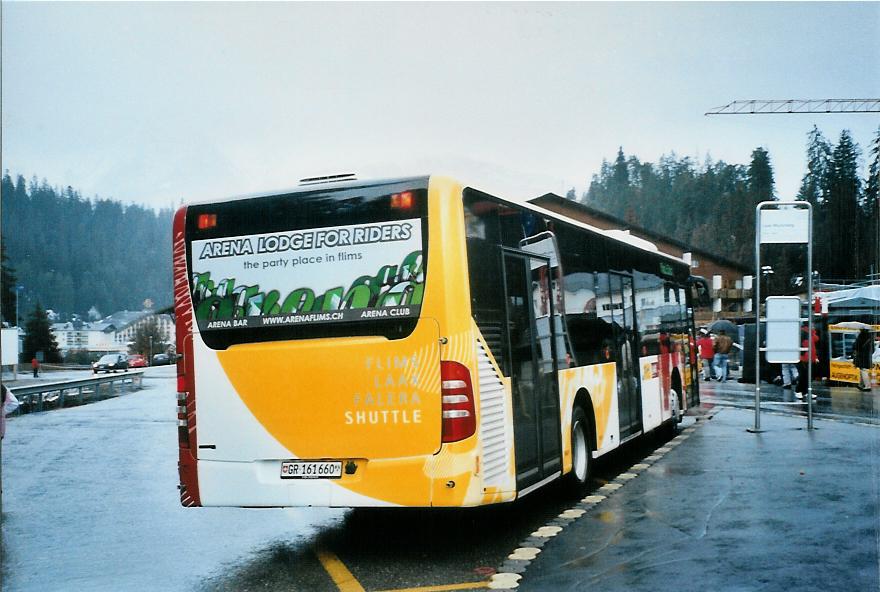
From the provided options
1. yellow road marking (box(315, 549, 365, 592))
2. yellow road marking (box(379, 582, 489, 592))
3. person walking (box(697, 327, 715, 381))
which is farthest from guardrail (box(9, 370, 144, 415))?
person walking (box(697, 327, 715, 381))

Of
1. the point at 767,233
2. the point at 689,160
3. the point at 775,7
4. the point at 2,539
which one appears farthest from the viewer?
the point at 689,160

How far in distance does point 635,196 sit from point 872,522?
78832 mm

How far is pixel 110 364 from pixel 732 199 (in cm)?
4981

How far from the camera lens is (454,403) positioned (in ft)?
21.1

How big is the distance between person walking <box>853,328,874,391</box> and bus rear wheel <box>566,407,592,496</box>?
56.8 ft

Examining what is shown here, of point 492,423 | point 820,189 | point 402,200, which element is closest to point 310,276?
point 402,200

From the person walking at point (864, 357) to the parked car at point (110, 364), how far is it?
44.8 metres

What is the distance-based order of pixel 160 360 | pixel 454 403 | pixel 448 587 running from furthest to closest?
pixel 160 360 < pixel 454 403 < pixel 448 587

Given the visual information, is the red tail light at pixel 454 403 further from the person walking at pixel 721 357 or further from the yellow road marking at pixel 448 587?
the person walking at pixel 721 357

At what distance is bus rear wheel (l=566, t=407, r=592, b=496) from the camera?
29.9ft

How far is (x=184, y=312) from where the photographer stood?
738cm

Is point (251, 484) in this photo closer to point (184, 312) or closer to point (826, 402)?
point (184, 312)

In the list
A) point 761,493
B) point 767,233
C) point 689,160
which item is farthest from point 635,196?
point 761,493

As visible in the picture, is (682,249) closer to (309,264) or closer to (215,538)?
(215,538)
